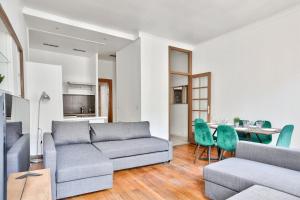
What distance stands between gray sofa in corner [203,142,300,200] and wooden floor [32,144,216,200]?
0.37 m

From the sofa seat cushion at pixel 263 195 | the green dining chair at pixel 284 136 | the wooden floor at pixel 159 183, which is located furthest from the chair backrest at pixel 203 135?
the sofa seat cushion at pixel 263 195

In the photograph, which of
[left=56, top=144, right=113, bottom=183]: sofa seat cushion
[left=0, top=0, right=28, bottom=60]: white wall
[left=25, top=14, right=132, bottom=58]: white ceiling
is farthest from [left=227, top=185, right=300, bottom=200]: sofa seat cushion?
[left=25, top=14, right=132, bottom=58]: white ceiling

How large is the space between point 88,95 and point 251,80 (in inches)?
201

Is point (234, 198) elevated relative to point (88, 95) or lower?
lower

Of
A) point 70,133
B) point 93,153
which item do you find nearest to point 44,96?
point 70,133

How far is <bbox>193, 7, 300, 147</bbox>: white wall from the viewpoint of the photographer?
3514 mm

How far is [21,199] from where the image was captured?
48.6 inches

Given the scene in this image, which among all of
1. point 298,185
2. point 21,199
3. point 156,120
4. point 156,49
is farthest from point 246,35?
point 21,199

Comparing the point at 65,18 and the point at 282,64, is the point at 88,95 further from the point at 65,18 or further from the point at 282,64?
the point at 282,64

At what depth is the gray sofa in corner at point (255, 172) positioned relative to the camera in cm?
173

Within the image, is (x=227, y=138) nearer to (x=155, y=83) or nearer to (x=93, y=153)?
(x=93, y=153)

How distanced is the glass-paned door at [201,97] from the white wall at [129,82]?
185 cm

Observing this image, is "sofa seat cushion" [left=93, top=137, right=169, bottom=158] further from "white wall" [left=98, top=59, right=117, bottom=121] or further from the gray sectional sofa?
"white wall" [left=98, top=59, right=117, bottom=121]

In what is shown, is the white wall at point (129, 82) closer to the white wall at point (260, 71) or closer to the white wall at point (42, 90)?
the white wall at point (42, 90)
